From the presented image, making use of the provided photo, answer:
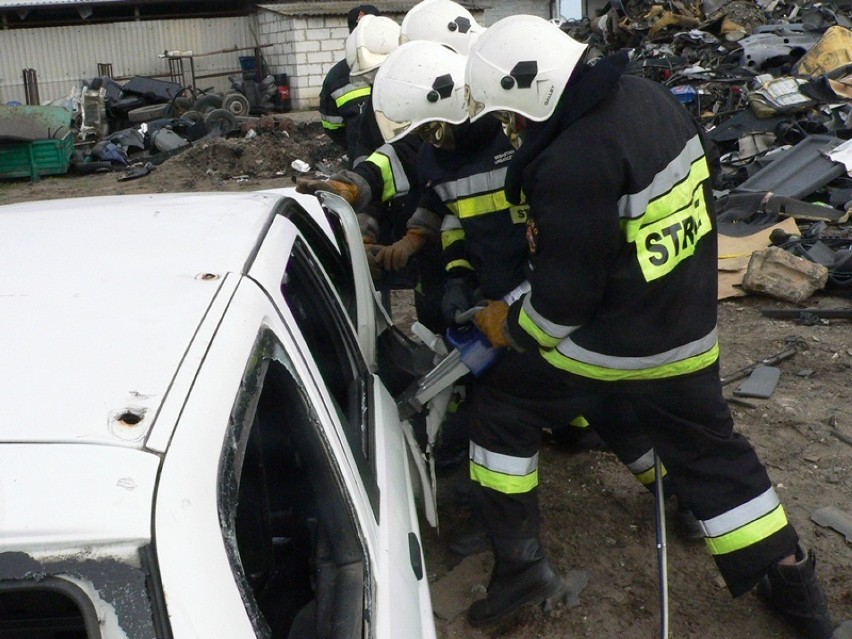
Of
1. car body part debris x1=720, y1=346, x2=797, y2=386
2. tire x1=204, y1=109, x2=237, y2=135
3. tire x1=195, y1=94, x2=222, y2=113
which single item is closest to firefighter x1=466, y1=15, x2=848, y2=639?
car body part debris x1=720, y1=346, x2=797, y2=386

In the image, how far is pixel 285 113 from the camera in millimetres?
18812

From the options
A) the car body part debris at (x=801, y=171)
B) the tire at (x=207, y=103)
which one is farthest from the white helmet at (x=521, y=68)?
the tire at (x=207, y=103)

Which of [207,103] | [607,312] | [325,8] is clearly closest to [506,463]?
[607,312]

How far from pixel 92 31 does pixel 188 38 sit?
1.99m

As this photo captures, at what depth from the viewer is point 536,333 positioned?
2592 millimetres

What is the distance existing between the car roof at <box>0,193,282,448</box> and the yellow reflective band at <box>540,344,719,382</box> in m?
0.97

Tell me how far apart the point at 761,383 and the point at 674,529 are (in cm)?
158

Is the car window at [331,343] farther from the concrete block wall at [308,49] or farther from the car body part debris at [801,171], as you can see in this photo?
the concrete block wall at [308,49]

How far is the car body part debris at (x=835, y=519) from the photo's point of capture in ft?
11.2

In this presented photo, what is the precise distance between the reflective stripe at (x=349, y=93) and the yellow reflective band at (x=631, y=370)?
9.17 feet

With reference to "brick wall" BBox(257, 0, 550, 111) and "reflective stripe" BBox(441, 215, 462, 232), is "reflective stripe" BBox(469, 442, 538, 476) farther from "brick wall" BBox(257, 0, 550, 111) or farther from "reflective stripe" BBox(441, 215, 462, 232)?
"brick wall" BBox(257, 0, 550, 111)

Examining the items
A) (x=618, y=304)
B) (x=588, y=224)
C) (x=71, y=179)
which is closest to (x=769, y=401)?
(x=618, y=304)

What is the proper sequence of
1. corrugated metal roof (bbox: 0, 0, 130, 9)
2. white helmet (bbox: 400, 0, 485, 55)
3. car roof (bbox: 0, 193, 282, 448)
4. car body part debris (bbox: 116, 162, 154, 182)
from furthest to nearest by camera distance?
corrugated metal roof (bbox: 0, 0, 130, 9), car body part debris (bbox: 116, 162, 154, 182), white helmet (bbox: 400, 0, 485, 55), car roof (bbox: 0, 193, 282, 448)

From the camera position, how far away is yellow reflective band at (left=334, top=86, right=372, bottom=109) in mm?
5082
